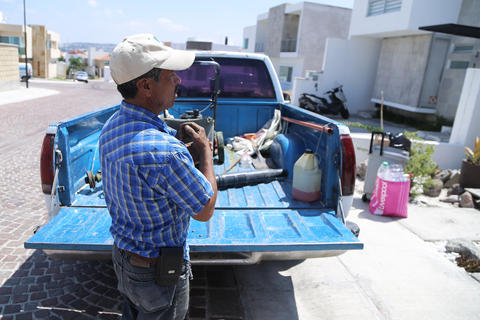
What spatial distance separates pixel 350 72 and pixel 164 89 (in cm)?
1797

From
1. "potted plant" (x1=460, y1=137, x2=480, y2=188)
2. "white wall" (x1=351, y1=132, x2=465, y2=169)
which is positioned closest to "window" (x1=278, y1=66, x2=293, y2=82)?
"white wall" (x1=351, y1=132, x2=465, y2=169)

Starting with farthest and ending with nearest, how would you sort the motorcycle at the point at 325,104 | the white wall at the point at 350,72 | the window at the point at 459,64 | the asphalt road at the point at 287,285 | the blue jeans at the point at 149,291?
the white wall at the point at 350,72 → the motorcycle at the point at 325,104 → the window at the point at 459,64 → the asphalt road at the point at 287,285 → the blue jeans at the point at 149,291

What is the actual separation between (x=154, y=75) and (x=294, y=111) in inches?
122

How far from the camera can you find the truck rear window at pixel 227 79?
205 inches

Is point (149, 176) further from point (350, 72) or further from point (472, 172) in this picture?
point (350, 72)

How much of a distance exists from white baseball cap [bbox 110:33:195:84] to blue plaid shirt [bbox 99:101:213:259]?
0.47ft

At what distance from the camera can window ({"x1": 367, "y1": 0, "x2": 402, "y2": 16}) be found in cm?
1535

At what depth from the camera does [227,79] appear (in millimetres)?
5215

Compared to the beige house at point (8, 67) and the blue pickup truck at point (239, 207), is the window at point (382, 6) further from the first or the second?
the beige house at point (8, 67)

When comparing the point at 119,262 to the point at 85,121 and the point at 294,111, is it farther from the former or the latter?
the point at 294,111

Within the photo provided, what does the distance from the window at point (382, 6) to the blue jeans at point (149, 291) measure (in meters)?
16.3

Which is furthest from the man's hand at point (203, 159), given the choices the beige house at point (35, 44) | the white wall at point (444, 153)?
the beige house at point (35, 44)

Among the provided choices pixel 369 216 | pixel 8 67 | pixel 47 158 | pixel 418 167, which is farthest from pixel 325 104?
pixel 8 67

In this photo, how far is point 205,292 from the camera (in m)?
3.14
